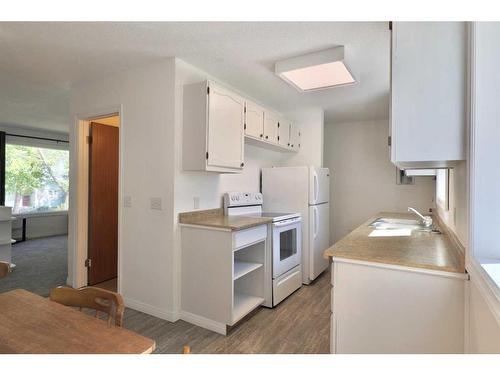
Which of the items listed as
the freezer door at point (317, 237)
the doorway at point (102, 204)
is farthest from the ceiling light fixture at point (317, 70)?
the doorway at point (102, 204)

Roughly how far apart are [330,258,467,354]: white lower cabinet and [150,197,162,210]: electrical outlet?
5.38ft

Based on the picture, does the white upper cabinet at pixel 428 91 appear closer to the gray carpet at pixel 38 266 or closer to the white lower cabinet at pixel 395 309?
the white lower cabinet at pixel 395 309

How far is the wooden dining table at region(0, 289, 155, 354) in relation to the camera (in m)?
0.87

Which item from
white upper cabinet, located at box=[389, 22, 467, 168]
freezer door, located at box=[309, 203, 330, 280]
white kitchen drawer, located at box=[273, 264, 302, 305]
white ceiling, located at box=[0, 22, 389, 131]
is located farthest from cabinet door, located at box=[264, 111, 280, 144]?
white upper cabinet, located at box=[389, 22, 467, 168]

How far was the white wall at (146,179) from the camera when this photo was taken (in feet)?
8.50

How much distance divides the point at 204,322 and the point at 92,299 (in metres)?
1.44

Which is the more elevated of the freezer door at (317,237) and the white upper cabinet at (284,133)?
the white upper cabinet at (284,133)

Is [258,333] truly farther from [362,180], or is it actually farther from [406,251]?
[362,180]

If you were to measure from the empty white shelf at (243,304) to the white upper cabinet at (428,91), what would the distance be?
175 cm

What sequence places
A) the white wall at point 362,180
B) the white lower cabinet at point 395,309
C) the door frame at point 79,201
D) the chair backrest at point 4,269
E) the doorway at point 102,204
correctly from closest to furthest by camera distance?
the white lower cabinet at point 395,309 → the chair backrest at point 4,269 → the door frame at point 79,201 → the doorway at point 102,204 → the white wall at point 362,180

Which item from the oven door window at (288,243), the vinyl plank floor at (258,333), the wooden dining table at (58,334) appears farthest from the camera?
the oven door window at (288,243)

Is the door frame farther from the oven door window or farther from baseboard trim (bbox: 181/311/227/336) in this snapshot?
the oven door window

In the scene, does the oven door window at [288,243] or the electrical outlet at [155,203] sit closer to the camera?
the electrical outlet at [155,203]
